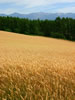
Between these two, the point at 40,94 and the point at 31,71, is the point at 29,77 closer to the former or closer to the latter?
the point at 31,71

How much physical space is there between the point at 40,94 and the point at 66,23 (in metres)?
58.3

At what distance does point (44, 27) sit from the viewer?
60.2 metres

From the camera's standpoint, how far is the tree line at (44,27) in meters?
57.7

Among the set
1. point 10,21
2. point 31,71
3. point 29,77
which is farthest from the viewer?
point 10,21

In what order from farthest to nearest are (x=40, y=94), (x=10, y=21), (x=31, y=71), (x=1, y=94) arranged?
(x=10, y=21), (x=31, y=71), (x=1, y=94), (x=40, y=94)

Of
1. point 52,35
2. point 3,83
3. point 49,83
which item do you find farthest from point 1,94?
point 52,35

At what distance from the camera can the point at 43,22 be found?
61.1 meters

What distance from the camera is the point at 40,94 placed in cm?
214

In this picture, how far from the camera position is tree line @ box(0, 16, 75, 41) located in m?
57.7

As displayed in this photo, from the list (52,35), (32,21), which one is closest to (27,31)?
(32,21)

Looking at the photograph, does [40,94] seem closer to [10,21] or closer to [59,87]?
[59,87]

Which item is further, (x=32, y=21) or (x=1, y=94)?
(x=32, y=21)

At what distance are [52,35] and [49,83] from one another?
57.1m

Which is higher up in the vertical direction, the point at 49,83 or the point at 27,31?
the point at 49,83
